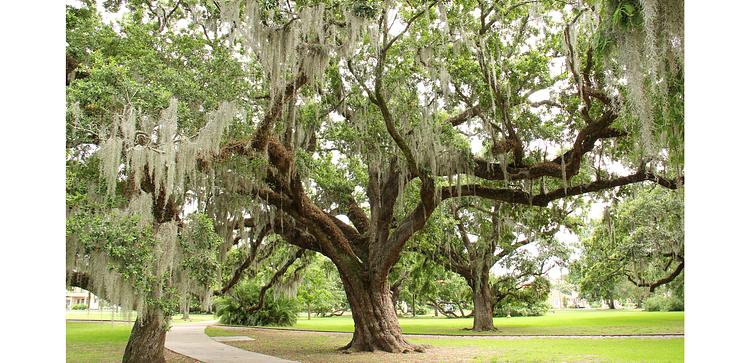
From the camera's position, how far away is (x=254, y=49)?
805cm

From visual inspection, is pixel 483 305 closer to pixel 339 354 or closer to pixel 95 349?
pixel 339 354

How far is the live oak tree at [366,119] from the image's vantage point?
7523 millimetres

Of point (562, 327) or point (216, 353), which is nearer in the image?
point (216, 353)

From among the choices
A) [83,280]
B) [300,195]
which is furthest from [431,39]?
[83,280]

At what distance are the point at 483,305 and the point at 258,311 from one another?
37.3 ft

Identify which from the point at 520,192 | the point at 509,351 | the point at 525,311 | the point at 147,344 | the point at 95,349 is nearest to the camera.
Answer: the point at 147,344

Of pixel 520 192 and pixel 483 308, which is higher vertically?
pixel 520 192

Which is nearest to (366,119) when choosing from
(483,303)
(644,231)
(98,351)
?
(98,351)

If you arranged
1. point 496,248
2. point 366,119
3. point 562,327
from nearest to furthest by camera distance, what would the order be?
point 366,119, point 496,248, point 562,327

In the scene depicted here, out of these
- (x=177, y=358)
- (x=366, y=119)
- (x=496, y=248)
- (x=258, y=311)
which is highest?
(x=366, y=119)

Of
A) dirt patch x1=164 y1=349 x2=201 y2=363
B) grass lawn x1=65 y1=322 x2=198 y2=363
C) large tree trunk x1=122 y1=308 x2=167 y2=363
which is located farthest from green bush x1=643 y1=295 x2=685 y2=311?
large tree trunk x1=122 y1=308 x2=167 y2=363

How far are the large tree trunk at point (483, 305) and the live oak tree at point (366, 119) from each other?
9794 mm

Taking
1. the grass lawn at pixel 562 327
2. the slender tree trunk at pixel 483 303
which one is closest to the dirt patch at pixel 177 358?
the grass lawn at pixel 562 327

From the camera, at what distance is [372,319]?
13.3m
